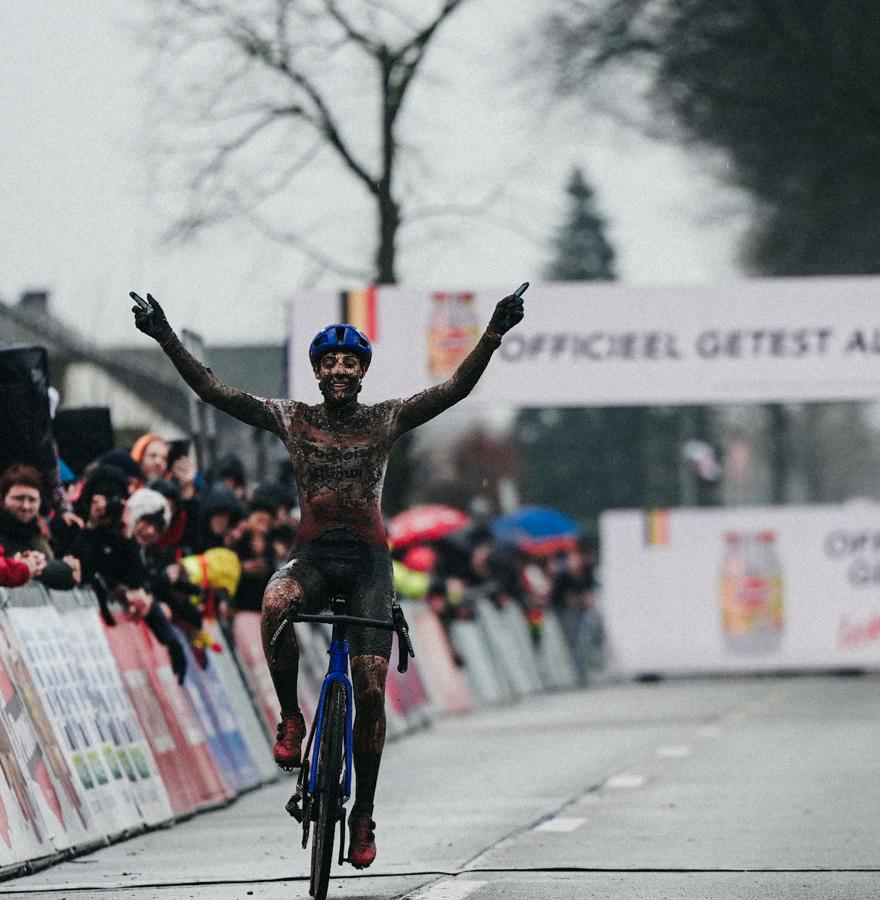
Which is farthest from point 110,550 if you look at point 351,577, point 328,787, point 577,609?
point 577,609

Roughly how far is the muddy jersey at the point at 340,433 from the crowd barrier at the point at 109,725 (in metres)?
1.92

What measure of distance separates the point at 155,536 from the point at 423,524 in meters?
14.5

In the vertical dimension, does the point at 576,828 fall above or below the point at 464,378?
below

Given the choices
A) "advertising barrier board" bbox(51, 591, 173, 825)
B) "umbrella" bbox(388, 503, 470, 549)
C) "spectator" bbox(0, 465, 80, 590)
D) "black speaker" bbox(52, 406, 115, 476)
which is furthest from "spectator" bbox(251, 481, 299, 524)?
"umbrella" bbox(388, 503, 470, 549)

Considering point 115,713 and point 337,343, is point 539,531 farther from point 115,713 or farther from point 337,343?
point 337,343

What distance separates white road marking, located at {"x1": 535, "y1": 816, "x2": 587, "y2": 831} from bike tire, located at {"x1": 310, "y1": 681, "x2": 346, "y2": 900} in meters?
3.21

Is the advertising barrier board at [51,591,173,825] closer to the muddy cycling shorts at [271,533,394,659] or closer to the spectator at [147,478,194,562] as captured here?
the spectator at [147,478,194,562]

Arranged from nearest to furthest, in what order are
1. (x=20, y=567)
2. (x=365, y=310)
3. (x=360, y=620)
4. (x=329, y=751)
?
1. (x=329, y=751)
2. (x=360, y=620)
3. (x=20, y=567)
4. (x=365, y=310)

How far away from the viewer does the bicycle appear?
9.23 metres

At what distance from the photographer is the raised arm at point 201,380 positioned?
9.81 m

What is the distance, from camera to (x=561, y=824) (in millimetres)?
12766

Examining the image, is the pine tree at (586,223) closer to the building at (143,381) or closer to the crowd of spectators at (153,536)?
the building at (143,381)

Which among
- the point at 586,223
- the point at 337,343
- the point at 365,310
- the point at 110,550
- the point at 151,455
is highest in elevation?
the point at 586,223

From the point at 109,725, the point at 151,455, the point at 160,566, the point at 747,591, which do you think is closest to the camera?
the point at 109,725
